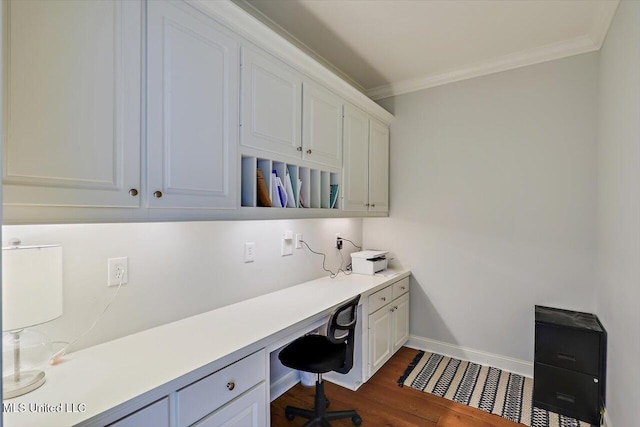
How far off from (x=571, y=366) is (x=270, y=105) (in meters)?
2.55

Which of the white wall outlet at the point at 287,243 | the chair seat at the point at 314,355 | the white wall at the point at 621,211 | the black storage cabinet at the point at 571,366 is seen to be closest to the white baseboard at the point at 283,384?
the chair seat at the point at 314,355

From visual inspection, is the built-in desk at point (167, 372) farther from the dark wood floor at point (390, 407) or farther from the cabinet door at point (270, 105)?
the cabinet door at point (270, 105)

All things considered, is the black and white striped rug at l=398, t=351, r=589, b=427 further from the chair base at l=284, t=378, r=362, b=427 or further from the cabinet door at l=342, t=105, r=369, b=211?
the cabinet door at l=342, t=105, r=369, b=211

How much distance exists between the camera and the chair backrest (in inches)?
70.3

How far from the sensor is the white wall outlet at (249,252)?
209 centimetres

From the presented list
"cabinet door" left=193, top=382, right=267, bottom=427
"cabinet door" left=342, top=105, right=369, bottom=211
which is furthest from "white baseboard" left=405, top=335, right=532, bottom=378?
"cabinet door" left=193, top=382, right=267, bottom=427

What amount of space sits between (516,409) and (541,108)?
221 centimetres

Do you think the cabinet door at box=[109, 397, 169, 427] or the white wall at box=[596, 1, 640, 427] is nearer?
the cabinet door at box=[109, 397, 169, 427]

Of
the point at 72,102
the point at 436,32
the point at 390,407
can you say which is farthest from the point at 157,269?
the point at 436,32

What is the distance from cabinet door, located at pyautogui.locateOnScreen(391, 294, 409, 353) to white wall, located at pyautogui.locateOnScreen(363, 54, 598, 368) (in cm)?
13

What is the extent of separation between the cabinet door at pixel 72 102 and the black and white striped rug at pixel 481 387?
2.43 m

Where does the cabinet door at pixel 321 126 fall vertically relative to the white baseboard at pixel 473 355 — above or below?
above

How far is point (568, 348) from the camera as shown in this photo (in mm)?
2209
